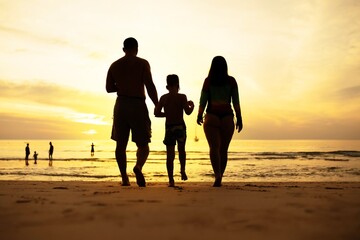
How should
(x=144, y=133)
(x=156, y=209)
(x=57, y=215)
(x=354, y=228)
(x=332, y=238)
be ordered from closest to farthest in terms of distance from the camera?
(x=332, y=238), (x=354, y=228), (x=57, y=215), (x=156, y=209), (x=144, y=133)

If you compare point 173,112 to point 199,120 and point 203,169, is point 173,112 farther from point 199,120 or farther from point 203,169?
point 203,169

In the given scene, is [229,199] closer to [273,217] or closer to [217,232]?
[273,217]

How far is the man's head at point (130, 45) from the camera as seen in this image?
556 cm

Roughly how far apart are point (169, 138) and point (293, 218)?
11.8 feet

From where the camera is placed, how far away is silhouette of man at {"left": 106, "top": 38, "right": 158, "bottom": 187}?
5387mm

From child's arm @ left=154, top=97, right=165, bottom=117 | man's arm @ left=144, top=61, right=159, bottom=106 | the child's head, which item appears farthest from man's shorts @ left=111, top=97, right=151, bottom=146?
the child's head

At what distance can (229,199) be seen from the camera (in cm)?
355

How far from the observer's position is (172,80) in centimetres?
616

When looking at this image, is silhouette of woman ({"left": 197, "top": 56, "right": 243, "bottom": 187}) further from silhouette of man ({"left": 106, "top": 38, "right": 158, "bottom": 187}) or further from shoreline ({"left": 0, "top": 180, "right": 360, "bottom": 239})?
shoreline ({"left": 0, "top": 180, "right": 360, "bottom": 239})

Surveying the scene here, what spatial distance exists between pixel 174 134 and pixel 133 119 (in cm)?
99

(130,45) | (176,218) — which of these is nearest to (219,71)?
(130,45)

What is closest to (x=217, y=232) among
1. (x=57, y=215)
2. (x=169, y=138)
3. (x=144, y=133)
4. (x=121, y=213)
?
(x=121, y=213)

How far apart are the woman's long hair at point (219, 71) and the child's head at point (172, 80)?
2.57ft

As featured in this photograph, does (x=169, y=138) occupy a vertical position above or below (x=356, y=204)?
above
